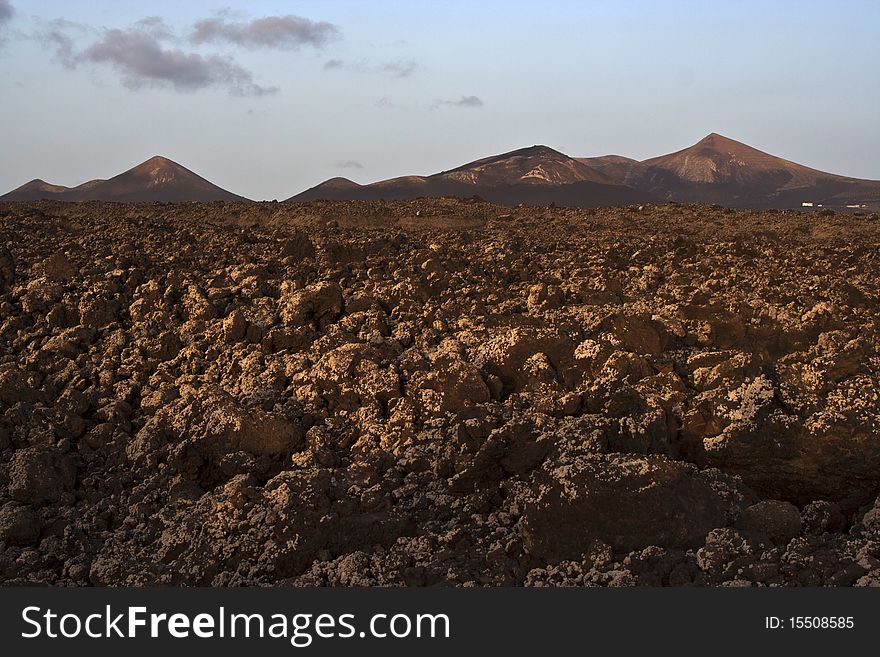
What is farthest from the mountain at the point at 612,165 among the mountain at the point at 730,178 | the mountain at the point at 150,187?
the mountain at the point at 150,187

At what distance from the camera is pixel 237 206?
437 inches

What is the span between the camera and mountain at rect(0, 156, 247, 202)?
806 inches

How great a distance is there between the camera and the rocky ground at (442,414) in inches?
179

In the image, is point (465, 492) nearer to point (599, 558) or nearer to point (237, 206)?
point (599, 558)

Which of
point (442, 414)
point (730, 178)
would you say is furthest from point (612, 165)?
point (442, 414)

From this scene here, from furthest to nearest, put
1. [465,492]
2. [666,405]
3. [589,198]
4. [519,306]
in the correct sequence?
[589,198] < [519,306] < [666,405] < [465,492]

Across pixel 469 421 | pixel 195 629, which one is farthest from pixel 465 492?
pixel 195 629

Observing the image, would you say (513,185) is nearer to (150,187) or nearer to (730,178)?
(150,187)

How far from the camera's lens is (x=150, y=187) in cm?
2091

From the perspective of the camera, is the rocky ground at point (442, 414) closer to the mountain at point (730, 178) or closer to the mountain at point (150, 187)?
the mountain at point (150, 187)

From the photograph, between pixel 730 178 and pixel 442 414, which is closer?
pixel 442 414

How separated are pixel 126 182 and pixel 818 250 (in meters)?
17.8

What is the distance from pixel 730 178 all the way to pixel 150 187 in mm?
20966

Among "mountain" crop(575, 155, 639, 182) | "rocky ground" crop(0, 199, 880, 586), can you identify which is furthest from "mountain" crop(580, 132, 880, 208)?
"rocky ground" crop(0, 199, 880, 586)
